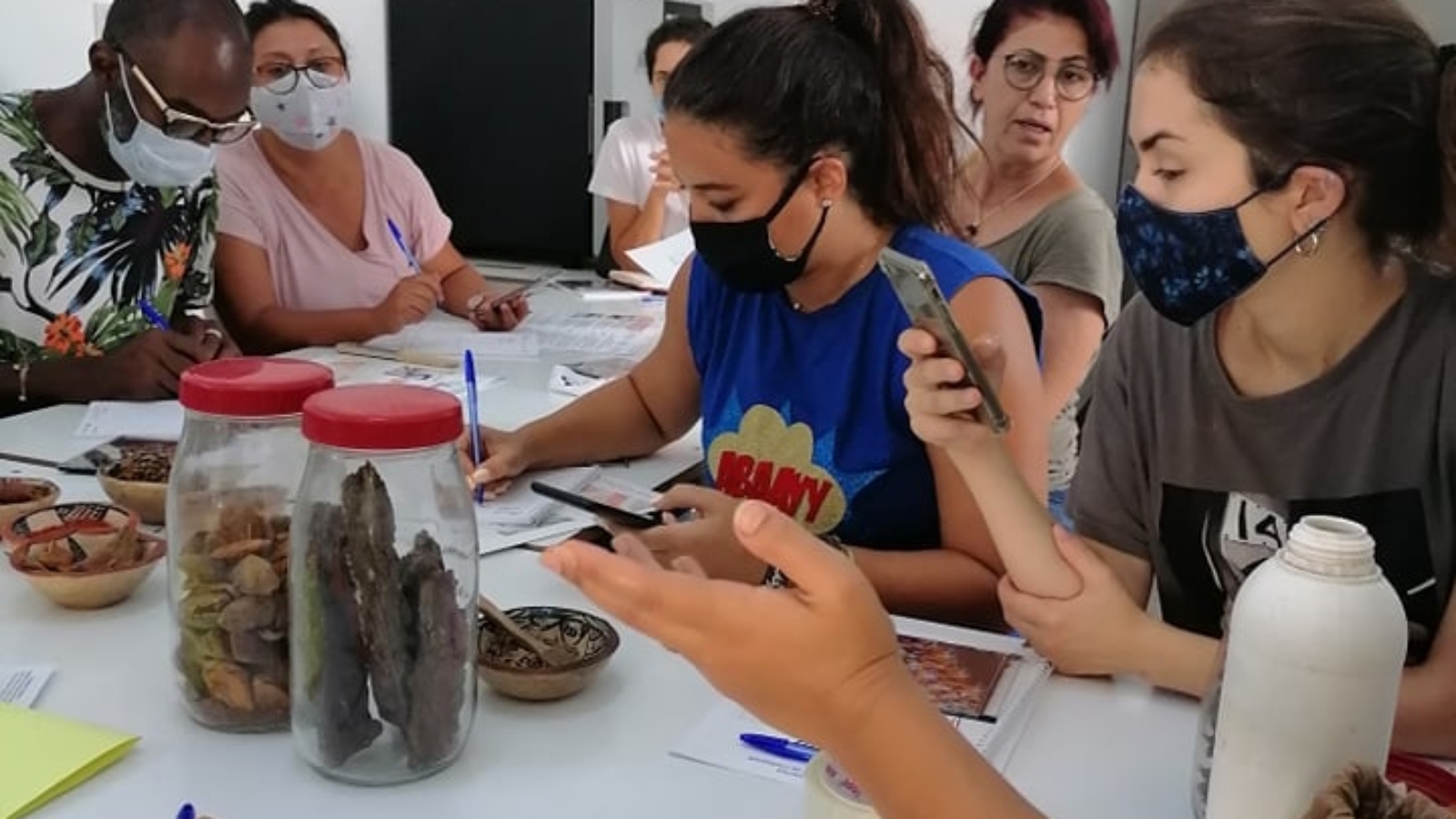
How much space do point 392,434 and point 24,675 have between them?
448 mm

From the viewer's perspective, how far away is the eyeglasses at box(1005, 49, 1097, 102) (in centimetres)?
235

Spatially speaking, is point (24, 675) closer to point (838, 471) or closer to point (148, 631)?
point (148, 631)

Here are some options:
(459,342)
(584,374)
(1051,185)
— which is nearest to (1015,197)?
(1051,185)

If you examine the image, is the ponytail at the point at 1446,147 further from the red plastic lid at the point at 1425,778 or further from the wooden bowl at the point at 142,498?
the wooden bowl at the point at 142,498

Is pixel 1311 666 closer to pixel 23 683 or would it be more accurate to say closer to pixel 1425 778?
pixel 1425 778

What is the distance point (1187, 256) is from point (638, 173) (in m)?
2.54

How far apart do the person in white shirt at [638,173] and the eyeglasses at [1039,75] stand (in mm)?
1347

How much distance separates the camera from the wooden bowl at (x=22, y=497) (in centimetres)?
136

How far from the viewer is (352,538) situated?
0.91 m

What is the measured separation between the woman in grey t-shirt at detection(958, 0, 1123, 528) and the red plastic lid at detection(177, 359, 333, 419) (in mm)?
1417

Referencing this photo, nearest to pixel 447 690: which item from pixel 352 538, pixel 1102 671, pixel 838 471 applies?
pixel 352 538

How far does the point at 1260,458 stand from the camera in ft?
3.93

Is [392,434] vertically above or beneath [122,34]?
beneath

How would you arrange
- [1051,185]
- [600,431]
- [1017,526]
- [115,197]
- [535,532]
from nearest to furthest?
[1017,526] → [535,532] → [600,431] → [115,197] → [1051,185]
